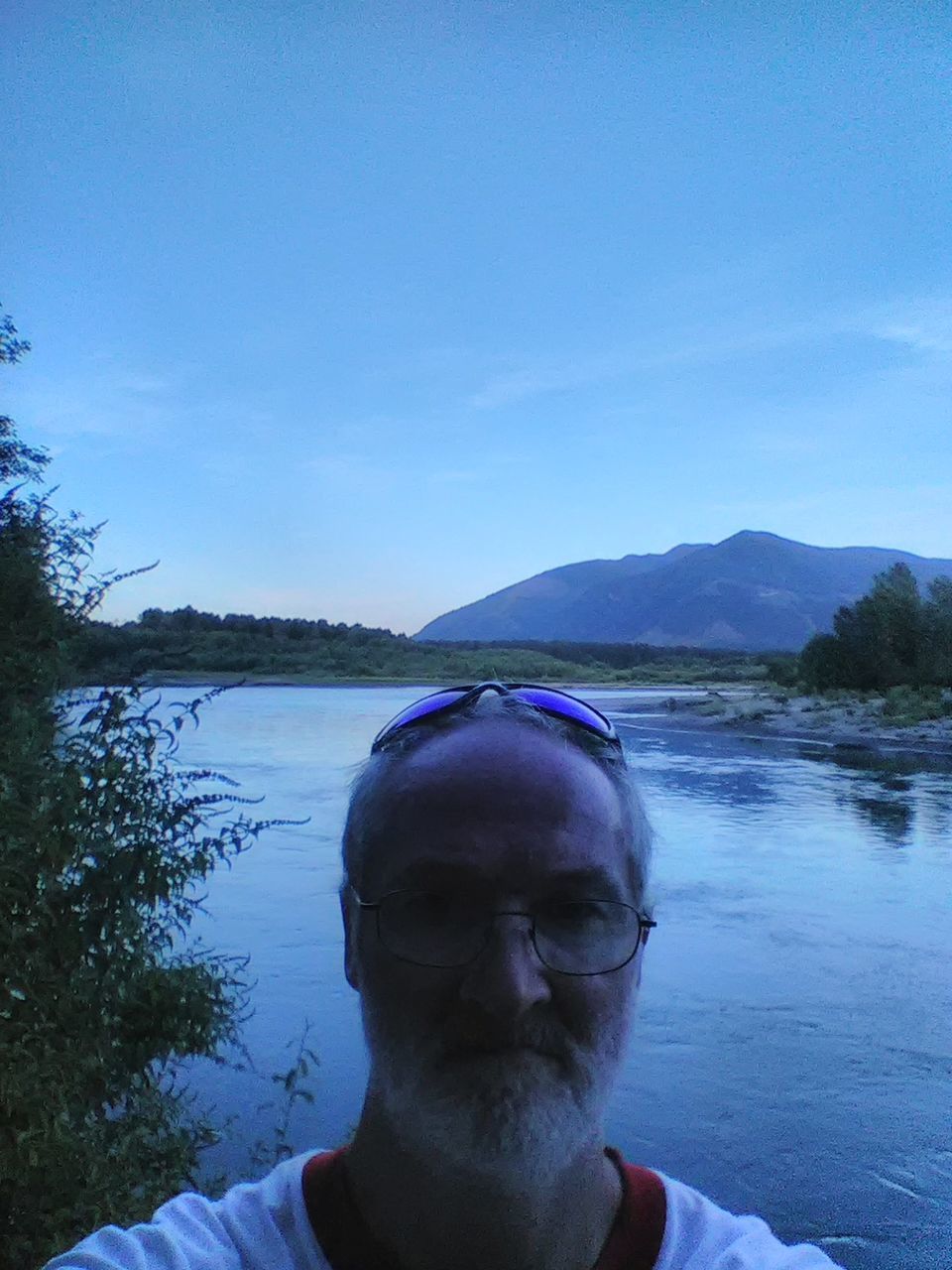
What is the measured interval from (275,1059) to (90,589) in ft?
11.1

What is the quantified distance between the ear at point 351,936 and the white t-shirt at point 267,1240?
239mm

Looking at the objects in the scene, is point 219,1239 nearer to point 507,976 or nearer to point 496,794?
point 507,976

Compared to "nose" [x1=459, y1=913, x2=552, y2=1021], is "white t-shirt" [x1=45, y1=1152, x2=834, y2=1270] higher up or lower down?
lower down

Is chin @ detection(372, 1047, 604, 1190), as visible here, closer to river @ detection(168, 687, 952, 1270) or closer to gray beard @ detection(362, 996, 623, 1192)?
gray beard @ detection(362, 996, 623, 1192)

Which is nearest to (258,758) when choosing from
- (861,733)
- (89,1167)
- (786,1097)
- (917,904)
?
(917,904)

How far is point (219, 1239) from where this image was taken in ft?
4.07

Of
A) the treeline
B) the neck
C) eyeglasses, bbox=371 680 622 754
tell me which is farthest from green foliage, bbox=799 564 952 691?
the neck

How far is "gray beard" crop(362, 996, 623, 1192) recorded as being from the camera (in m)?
1.22

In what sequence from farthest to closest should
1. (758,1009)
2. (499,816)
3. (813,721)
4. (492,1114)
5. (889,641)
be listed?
(889,641) < (813,721) < (758,1009) < (499,816) < (492,1114)

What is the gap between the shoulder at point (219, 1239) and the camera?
3.96 ft

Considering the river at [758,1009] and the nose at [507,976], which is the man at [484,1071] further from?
the river at [758,1009]

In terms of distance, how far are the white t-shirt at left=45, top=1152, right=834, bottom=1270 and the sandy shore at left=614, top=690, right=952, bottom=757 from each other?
2984 cm

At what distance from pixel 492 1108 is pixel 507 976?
0.48 feet

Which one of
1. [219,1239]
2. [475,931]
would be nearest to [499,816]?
[475,931]
